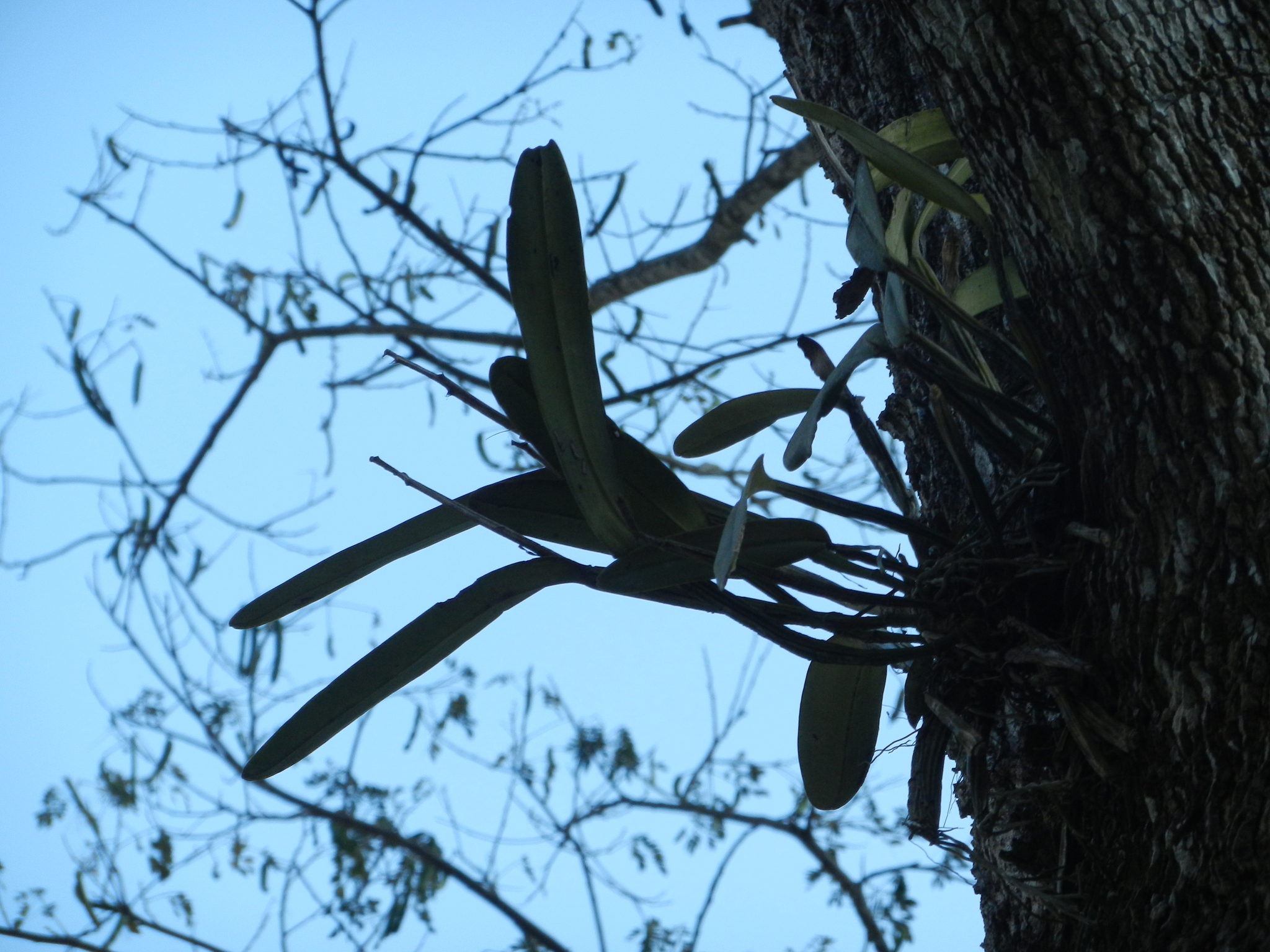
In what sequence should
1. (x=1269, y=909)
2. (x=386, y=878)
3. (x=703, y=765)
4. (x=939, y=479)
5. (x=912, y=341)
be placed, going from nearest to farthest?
(x=1269, y=909) < (x=912, y=341) < (x=939, y=479) < (x=386, y=878) < (x=703, y=765)

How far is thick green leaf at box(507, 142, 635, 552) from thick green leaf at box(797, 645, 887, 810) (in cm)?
19

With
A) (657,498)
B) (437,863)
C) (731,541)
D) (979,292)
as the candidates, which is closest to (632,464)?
(657,498)

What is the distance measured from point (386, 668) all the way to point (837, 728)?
0.93 feet

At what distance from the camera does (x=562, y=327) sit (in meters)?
0.55

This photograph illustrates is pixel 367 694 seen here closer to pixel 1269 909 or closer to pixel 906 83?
pixel 1269 909

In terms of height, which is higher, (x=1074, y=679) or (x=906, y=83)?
(x=906, y=83)

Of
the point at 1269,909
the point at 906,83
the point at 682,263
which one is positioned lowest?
the point at 1269,909

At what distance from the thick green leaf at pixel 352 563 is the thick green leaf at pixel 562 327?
109 millimetres

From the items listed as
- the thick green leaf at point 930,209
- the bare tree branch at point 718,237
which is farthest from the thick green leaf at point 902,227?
the bare tree branch at point 718,237

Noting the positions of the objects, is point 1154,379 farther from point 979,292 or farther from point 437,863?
point 437,863

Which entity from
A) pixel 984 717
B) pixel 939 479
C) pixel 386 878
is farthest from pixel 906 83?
pixel 386 878

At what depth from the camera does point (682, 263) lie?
2.22m

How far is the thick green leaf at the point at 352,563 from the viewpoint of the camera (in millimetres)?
622

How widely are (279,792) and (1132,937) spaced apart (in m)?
1.87
